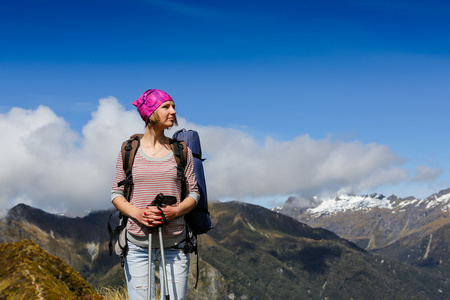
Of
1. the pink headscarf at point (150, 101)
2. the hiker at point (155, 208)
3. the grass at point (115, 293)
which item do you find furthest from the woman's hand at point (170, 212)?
the grass at point (115, 293)

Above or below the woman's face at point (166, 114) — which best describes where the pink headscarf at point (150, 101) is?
above

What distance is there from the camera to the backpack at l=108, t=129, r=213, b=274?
5.88 meters

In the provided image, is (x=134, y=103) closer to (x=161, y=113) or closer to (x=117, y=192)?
(x=161, y=113)

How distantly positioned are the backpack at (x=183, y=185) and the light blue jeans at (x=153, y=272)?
5.7 inches

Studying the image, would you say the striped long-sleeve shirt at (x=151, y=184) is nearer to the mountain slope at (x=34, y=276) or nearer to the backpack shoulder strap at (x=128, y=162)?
the backpack shoulder strap at (x=128, y=162)

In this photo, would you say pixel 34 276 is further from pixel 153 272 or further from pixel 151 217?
pixel 151 217

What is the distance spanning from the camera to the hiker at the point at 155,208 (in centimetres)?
566

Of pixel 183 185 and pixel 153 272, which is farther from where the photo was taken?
pixel 183 185

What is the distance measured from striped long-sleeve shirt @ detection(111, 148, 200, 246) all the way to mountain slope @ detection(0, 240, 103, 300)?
179 inches

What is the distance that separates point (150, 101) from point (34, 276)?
6.16m

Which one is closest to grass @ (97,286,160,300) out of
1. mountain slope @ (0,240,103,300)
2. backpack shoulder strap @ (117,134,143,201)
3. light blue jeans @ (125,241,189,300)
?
mountain slope @ (0,240,103,300)

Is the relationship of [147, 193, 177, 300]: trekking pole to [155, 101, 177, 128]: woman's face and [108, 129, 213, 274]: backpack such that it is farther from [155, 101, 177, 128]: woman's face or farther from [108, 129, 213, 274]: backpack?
[155, 101, 177, 128]: woman's face

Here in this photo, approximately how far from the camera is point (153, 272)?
580 centimetres

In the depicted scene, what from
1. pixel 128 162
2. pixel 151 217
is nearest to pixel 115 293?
pixel 128 162
